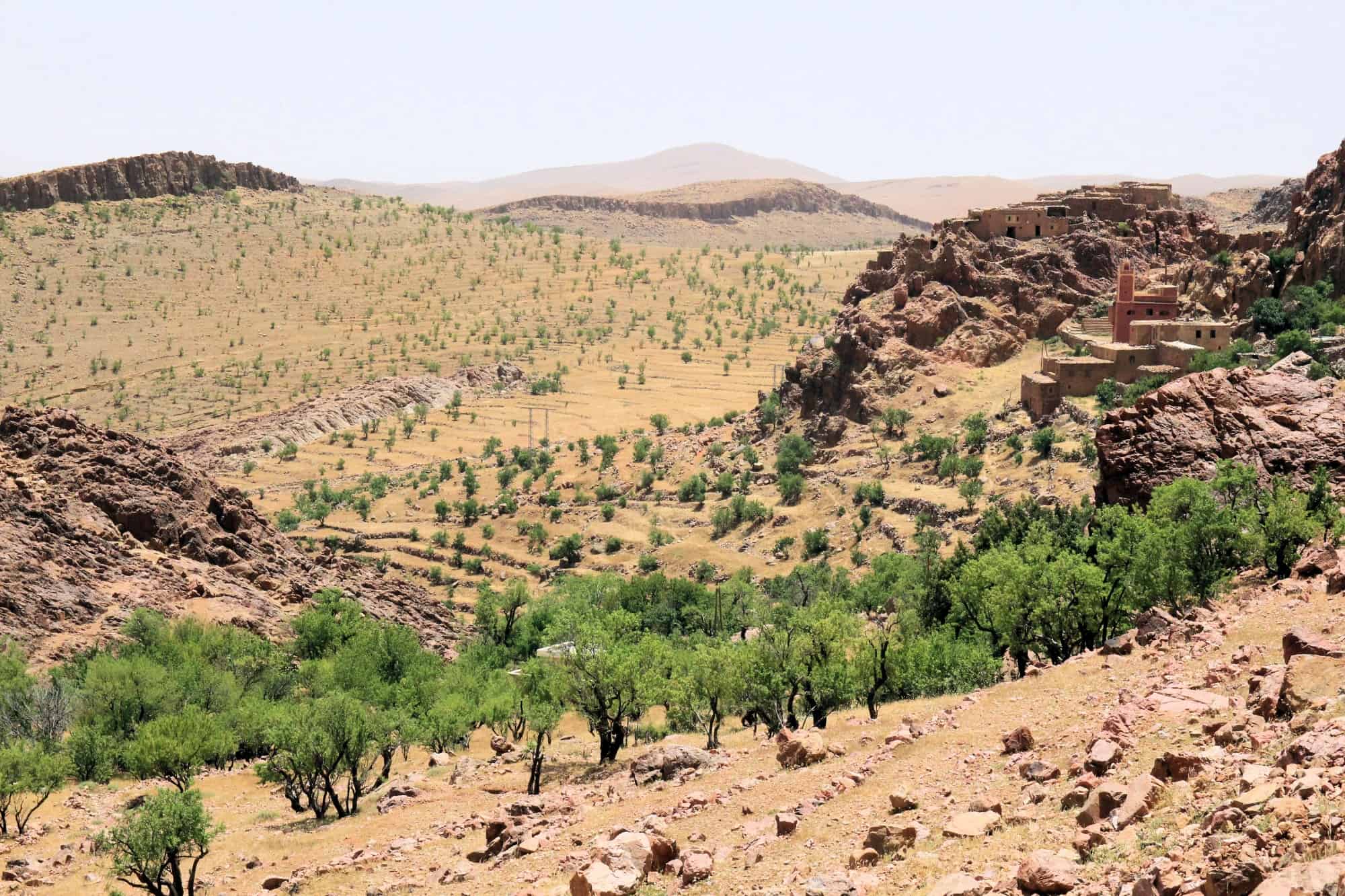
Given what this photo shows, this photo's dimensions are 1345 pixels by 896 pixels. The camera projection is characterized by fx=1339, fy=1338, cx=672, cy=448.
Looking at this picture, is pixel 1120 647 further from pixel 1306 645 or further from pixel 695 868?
pixel 695 868

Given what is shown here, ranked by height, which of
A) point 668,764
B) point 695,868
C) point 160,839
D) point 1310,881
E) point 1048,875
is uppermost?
point 1310,881

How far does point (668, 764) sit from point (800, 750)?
3.35 m

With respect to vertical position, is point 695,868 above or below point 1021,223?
below

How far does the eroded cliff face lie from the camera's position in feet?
415

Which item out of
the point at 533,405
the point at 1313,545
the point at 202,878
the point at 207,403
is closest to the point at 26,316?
the point at 207,403

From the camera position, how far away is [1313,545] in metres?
25.8

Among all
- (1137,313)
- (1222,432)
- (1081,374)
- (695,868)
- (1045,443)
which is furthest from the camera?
(1137,313)

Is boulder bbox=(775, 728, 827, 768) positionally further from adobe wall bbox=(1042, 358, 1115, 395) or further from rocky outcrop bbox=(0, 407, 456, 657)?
adobe wall bbox=(1042, 358, 1115, 395)

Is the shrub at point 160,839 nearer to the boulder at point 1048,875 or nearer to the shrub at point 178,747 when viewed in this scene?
the shrub at point 178,747

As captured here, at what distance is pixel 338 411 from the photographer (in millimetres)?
84500

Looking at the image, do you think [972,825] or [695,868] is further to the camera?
[695,868]

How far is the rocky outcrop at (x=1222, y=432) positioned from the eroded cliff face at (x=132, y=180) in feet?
384

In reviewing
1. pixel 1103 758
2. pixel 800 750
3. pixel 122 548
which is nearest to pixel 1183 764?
pixel 1103 758

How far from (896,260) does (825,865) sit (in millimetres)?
54389
